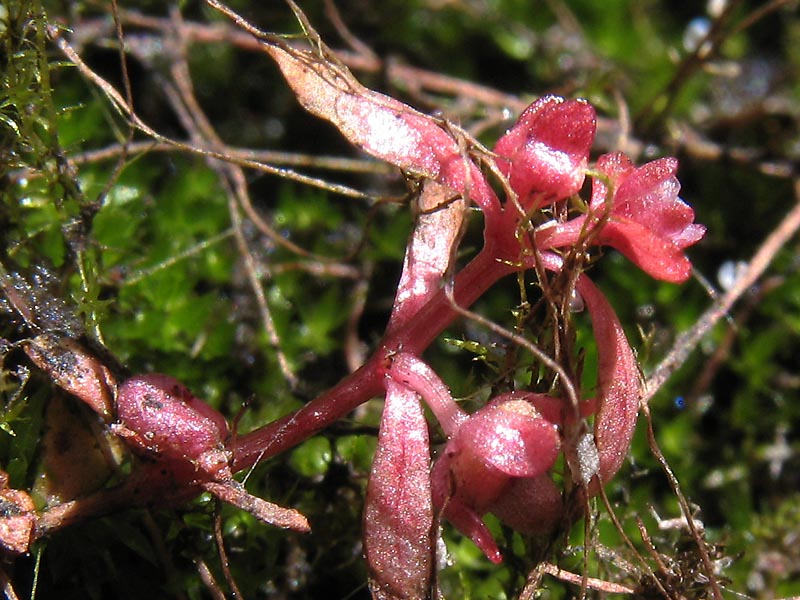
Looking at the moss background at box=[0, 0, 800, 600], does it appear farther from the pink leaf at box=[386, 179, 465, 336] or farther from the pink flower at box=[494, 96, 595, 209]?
the pink flower at box=[494, 96, 595, 209]

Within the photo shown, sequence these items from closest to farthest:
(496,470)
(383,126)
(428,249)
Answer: (496,470), (383,126), (428,249)

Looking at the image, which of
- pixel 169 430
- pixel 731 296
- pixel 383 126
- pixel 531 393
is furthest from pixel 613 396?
pixel 731 296

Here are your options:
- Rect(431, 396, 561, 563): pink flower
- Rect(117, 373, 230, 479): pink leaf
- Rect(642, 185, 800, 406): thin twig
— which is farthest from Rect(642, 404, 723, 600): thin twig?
Rect(117, 373, 230, 479): pink leaf

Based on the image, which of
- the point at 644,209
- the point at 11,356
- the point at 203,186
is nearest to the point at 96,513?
the point at 11,356

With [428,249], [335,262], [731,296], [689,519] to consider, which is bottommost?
[689,519]

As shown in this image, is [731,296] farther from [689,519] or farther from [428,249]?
[428,249]

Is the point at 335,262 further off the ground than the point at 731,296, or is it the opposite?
the point at 731,296

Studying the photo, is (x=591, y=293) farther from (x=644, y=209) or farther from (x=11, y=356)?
(x=11, y=356)
